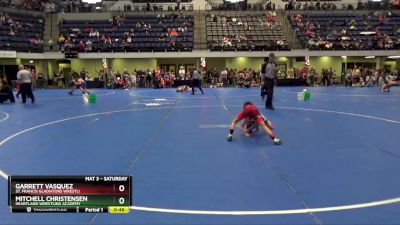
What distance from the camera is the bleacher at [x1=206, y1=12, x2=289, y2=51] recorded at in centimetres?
3256

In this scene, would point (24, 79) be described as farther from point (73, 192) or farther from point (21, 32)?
point (21, 32)

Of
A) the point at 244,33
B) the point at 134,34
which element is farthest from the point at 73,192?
the point at 244,33

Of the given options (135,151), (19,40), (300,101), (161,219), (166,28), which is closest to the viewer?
(161,219)

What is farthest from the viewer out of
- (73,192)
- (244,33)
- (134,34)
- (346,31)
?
(244,33)

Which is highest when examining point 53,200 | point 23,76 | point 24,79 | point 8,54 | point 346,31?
point 346,31

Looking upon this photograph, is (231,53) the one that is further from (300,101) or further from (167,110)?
(167,110)

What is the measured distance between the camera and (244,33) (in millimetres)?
35781

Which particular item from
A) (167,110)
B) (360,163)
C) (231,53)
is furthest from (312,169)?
(231,53)

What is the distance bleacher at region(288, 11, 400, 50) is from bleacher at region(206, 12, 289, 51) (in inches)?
76.2

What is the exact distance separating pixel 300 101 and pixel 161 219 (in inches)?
563

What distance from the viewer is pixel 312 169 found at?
666 cm

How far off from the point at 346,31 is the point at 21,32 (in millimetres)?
28025

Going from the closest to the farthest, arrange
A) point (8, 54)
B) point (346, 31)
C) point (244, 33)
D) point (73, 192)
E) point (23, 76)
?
point (73, 192) → point (23, 76) → point (8, 54) → point (346, 31) → point (244, 33)

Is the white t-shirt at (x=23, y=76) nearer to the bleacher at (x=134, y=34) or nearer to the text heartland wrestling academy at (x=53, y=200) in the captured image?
the bleacher at (x=134, y=34)
